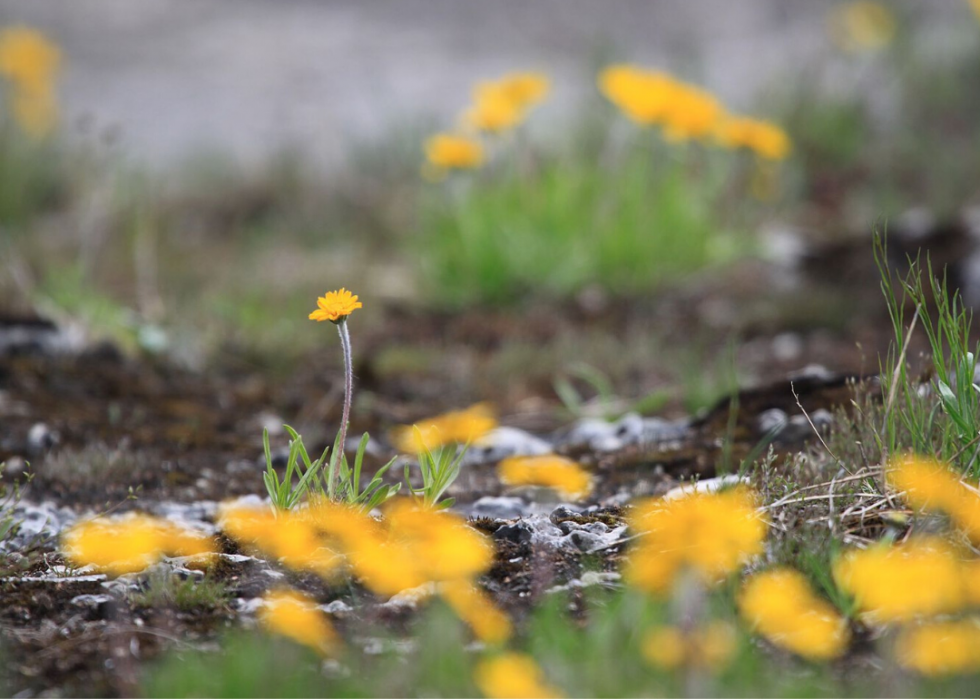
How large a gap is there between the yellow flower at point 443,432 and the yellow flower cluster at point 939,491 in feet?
3.05

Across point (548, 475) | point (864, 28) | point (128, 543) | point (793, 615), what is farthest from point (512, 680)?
point (864, 28)

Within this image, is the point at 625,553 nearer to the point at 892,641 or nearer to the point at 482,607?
the point at 482,607

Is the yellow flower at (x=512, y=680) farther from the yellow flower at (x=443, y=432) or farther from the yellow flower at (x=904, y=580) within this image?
the yellow flower at (x=443, y=432)

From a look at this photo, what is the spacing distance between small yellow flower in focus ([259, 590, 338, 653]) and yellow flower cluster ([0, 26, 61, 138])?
20.1 ft

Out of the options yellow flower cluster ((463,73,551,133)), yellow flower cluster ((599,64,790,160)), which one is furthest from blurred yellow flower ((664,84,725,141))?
yellow flower cluster ((463,73,551,133))

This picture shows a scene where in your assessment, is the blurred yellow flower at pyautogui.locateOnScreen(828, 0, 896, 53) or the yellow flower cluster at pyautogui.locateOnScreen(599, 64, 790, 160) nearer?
the yellow flower cluster at pyautogui.locateOnScreen(599, 64, 790, 160)

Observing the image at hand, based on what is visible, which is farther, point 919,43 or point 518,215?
point 919,43

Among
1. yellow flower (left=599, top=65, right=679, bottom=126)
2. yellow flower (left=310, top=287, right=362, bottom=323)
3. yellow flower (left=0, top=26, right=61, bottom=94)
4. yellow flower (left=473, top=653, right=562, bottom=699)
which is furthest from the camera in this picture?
yellow flower (left=0, top=26, right=61, bottom=94)

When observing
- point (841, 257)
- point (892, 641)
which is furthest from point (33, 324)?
point (841, 257)

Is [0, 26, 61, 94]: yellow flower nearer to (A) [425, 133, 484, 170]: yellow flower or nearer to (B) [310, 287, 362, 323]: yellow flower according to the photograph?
(A) [425, 133, 484, 170]: yellow flower

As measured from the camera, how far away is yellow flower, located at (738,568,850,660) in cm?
156

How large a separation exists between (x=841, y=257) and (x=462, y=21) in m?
7.36

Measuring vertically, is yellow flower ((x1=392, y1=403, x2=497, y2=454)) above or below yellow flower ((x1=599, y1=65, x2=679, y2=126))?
below

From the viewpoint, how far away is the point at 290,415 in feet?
12.9
